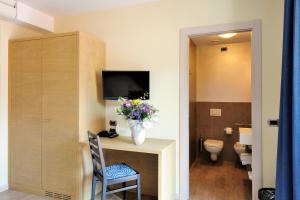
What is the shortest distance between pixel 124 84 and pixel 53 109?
91cm

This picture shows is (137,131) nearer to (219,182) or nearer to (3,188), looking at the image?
(219,182)

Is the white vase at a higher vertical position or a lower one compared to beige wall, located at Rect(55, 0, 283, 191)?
lower

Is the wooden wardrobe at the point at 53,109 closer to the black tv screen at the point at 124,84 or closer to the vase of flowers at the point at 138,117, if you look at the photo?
the black tv screen at the point at 124,84

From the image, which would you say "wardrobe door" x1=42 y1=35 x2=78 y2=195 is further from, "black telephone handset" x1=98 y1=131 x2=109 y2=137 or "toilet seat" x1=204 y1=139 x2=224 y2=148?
"toilet seat" x1=204 y1=139 x2=224 y2=148

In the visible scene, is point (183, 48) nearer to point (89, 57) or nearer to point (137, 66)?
point (137, 66)

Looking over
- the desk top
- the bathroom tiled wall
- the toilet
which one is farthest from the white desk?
the bathroom tiled wall

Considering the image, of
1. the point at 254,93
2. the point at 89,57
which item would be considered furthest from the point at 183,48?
the point at 89,57

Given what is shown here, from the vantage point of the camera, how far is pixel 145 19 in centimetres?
290

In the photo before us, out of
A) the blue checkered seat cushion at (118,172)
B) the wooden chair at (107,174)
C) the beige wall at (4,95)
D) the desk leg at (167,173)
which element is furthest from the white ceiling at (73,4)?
the blue checkered seat cushion at (118,172)

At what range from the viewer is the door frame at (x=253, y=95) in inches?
95.0

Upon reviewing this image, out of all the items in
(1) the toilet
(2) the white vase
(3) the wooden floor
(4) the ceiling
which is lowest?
(3) the wooden floor

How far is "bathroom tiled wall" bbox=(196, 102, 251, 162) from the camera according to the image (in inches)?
173

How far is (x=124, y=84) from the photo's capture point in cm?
279

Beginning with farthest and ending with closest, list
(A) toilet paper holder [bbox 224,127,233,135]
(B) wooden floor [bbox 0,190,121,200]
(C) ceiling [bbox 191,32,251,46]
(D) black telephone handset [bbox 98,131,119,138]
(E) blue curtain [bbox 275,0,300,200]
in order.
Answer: (A) toilet paper holder [bbox 224,127,233,135] < (C) ceiling [bbox 191,32,251,46] < (D) black telephone handset [bbox 98,131,119,138] < (B) wooden floor [bbox 0,190,121,200] < (E) blue curtain [bbox 275,0,300,200]
